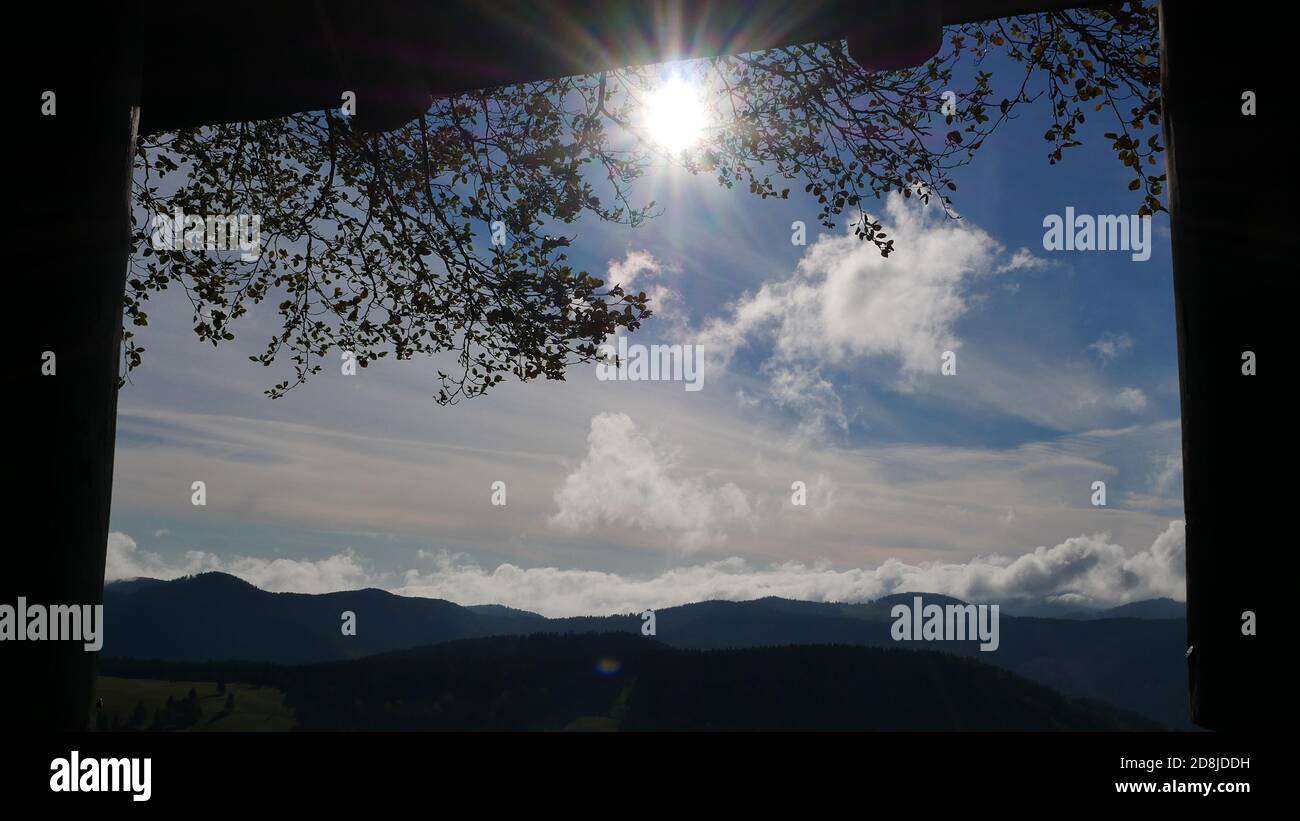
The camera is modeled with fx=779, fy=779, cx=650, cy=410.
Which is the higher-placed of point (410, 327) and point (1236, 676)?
point (410, 327)

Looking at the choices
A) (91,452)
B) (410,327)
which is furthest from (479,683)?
(91,452)

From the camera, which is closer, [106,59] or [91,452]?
[91,452]

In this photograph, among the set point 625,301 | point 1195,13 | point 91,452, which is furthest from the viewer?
point 625,301

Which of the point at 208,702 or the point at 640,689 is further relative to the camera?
the point at 640,689

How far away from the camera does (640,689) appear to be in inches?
5782

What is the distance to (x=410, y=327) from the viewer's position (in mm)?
13734

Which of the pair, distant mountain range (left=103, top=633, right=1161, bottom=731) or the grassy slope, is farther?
the grassy slope

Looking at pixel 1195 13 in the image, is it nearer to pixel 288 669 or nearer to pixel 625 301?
pixel 625 301

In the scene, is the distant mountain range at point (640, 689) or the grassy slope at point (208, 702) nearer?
the distant mountain range at point (640, 689)

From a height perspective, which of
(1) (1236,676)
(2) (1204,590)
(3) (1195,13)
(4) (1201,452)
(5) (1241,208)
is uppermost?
(3) (1195,13)

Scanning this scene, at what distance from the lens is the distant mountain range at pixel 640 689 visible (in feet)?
353

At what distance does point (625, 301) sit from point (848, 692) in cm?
11158

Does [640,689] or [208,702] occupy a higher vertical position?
[208,702]

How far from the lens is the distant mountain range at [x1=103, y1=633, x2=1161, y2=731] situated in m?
108
